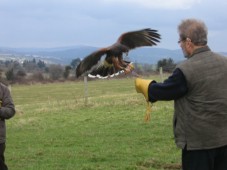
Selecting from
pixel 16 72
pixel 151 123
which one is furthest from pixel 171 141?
pixel 16 72

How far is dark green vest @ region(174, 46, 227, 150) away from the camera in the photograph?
4.89m

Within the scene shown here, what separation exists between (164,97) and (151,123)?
453 inches

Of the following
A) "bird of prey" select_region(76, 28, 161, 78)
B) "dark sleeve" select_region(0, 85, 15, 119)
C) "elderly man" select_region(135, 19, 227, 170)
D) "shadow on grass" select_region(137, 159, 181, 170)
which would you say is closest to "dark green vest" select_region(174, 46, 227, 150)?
"elderly man" select_region(135, 19, 227, 170)

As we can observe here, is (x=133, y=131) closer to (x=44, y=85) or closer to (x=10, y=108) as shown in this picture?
(x=10, y=108)

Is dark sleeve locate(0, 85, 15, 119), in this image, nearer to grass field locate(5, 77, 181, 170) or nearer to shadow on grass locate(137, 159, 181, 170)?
grass field locate(5, 77, 181, 170)

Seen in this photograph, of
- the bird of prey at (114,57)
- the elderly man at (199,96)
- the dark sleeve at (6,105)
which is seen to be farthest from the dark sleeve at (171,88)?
the dark sleeve at (6,105)

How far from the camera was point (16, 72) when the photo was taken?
5759cm

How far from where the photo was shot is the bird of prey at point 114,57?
5.68m

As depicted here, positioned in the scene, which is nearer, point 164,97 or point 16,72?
point 164,97

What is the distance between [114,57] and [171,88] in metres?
1.00

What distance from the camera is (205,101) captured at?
16.1ft

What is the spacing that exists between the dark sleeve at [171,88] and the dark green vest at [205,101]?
5cm

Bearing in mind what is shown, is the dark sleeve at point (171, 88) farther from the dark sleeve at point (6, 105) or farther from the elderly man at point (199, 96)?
the dark sleeve at point (6, 105)

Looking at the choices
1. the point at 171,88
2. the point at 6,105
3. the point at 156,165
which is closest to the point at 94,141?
the point at 156,165
